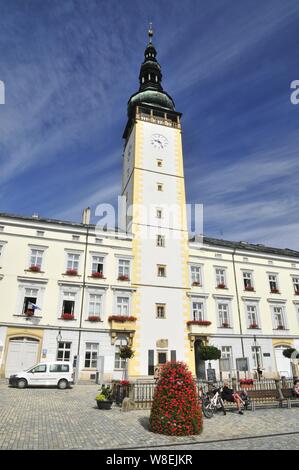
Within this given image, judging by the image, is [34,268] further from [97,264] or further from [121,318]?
[121,318]

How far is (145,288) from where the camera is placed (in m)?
29.1

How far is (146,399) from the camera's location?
14.2 m

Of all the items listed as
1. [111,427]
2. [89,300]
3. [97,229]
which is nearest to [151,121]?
[97,229]

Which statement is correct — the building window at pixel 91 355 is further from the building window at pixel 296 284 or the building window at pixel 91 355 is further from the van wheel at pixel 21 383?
the building window at pixel 296 284

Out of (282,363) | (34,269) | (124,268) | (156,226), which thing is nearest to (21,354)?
(34,269)

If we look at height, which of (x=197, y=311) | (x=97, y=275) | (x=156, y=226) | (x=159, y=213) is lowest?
(x=197, y=311)

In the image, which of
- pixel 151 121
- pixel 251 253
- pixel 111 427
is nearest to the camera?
pixel 111 427

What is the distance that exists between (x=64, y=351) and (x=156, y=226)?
570 inches

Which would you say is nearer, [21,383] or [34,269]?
[21,383]

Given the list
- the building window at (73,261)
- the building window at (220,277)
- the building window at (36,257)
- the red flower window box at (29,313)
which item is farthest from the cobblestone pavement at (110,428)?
the building window at (220,277)

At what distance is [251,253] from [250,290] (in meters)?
4.28

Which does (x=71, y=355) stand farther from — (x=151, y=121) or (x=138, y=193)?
(x=151, y=121)

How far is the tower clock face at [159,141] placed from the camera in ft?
119

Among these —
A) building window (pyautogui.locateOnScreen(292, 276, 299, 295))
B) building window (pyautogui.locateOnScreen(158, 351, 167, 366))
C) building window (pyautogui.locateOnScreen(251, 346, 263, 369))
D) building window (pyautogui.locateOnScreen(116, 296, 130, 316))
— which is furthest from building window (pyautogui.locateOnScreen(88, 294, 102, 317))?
building window (pyautogui.locateOnScreen(292, 276, 299, 295))
